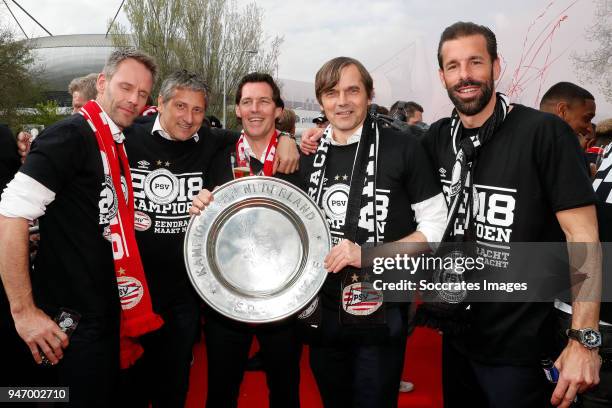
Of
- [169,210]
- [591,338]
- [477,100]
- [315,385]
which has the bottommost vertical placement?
[315,385]

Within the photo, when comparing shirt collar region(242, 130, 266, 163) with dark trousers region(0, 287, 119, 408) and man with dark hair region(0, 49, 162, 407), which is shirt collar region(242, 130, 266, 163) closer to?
man with dark hair region(0, 49, 162, 407)

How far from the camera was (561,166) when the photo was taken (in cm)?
173

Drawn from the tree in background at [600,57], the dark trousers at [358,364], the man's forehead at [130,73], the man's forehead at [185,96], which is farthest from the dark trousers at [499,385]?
the tree in background at [600,57]

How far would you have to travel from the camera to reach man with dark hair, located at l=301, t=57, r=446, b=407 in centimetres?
196

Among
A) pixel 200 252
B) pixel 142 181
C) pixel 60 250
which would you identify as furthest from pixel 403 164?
pixel 60 250

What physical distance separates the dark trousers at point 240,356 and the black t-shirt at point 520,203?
0.87m

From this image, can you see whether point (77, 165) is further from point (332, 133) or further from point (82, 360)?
point (332, 133)

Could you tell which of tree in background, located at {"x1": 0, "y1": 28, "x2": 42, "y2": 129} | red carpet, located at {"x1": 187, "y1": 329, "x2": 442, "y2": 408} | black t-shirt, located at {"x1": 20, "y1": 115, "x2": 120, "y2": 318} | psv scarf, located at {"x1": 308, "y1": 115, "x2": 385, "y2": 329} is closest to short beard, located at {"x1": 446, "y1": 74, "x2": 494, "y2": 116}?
psv scarf, located at {"x1": 308, "y1": 115, "x2": 385, "y2": 329}

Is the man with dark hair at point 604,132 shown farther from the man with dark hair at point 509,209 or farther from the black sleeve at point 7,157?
the black sleeve at point 7,157

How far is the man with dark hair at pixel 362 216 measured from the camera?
1956 millimetres

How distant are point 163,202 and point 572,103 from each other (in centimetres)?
326

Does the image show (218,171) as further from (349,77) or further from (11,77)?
(11,77)

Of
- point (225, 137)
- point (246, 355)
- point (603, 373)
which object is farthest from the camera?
point (225, 137)

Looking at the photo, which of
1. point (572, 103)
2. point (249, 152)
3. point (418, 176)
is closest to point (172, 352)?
point (249, 152)
